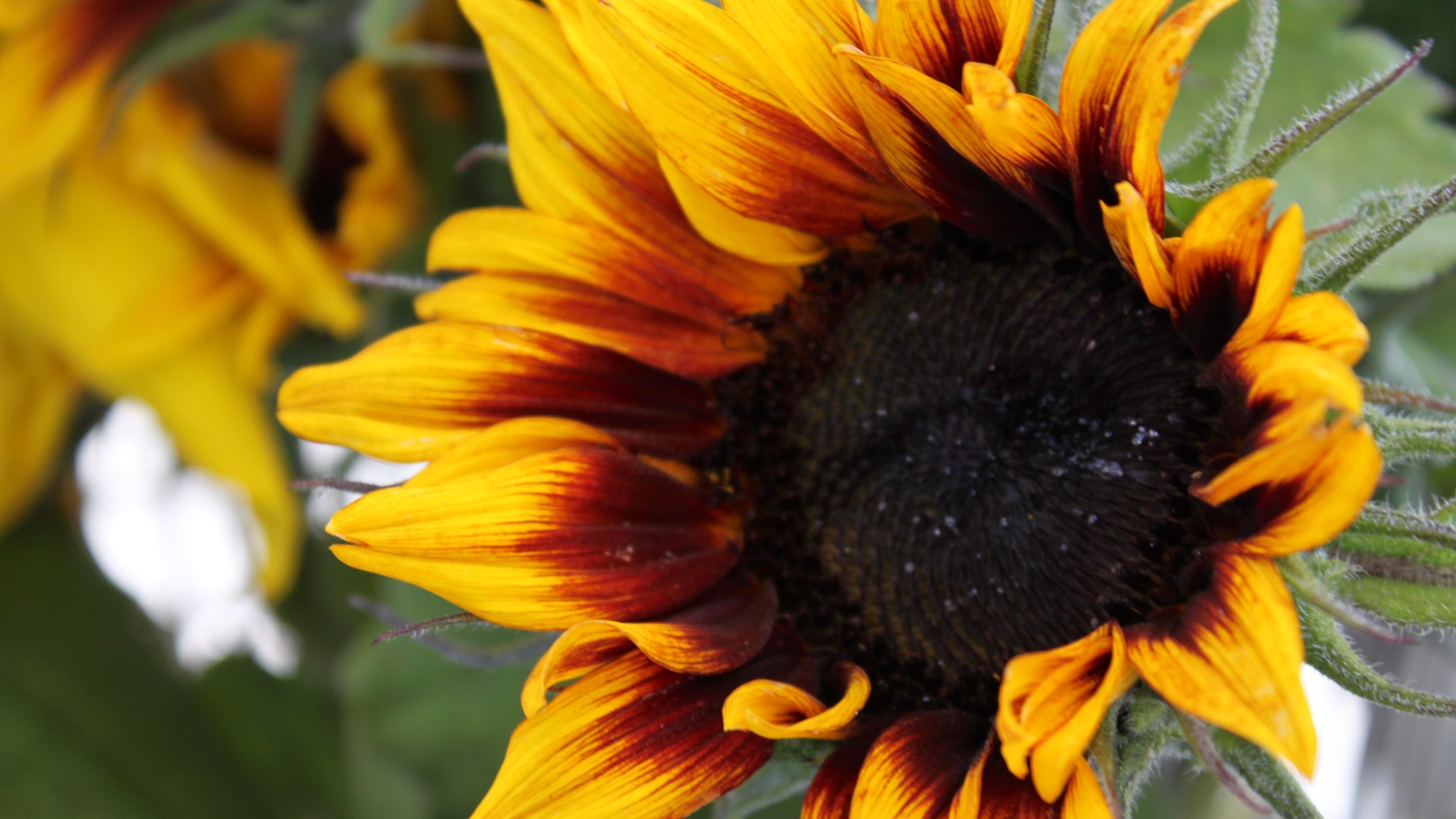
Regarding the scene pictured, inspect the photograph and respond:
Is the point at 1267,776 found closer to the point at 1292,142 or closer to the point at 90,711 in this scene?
the point at 1292,142

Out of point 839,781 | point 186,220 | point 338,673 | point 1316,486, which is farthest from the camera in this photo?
point 338,673

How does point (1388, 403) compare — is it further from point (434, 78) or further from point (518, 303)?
point (434, 78)

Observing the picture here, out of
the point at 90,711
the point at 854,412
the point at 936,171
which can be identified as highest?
the point at 936,171

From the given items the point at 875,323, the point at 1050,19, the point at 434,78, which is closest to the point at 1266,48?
the point at 1050,19

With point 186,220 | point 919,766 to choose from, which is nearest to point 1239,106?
point 919,766

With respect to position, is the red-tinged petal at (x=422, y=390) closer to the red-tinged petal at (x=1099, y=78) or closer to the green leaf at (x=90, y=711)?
the red-tinged petal at (x=1099, y=78)

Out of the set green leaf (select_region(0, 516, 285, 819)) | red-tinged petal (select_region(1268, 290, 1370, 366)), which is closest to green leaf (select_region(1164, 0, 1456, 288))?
red-tinged petal (select_region(1268, 290, 1370, 366))
